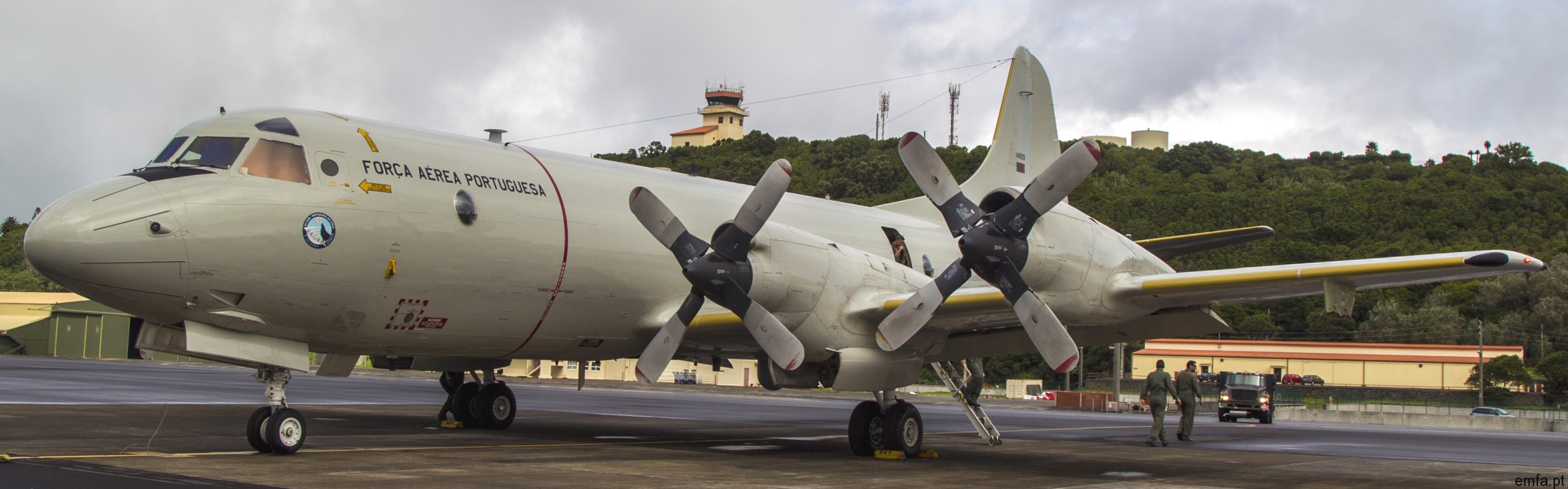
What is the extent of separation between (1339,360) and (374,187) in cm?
6030

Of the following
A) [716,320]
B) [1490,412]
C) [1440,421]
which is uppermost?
[716,320]

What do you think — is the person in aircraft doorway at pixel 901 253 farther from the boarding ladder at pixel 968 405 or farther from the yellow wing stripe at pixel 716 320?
the yellow wing stripe at pixel 716 320

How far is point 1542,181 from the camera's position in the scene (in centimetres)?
7981

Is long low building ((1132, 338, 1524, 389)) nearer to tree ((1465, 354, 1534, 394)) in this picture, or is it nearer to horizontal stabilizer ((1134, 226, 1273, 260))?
tree ((1465, 354, 1534, 394))

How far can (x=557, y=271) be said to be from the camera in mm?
13297

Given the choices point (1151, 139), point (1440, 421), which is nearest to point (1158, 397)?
point (1440, 421)

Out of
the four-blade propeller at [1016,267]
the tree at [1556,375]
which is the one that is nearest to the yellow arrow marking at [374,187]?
the four-blade propeller at [1016,267]

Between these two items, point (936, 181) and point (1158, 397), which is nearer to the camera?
point (936, 181)

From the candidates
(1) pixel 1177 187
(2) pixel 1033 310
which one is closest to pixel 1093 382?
(1) pixel 1177 187

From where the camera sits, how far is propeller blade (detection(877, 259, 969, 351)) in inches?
497

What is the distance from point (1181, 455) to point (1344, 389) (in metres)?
43.9

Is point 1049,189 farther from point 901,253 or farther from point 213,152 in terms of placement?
point 213,152

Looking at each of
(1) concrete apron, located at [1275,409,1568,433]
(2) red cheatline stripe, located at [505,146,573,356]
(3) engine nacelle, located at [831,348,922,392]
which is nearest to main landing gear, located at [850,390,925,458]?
(3) engine nacelle, located at [831,348,922,392]

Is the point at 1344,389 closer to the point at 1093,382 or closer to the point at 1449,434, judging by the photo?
the point at 1093,382
